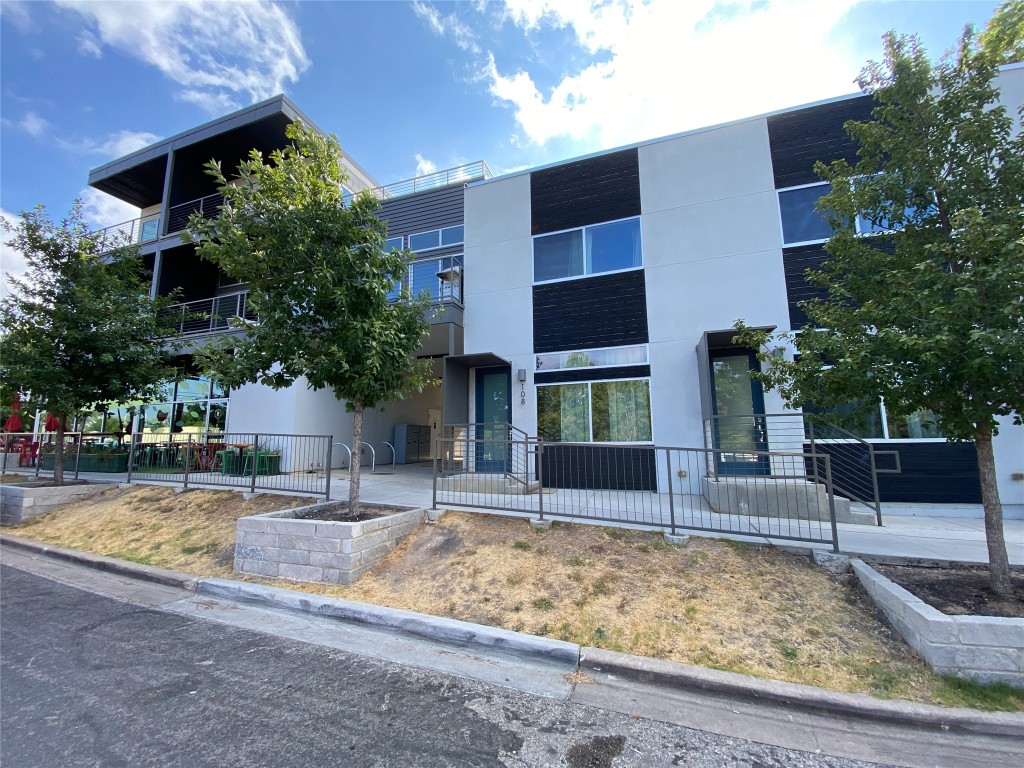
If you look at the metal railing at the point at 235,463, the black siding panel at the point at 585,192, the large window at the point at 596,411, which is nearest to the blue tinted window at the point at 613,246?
A: the black siding panel at the point at 585,192

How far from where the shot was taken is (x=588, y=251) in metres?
10.8

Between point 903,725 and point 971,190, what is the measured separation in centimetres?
461

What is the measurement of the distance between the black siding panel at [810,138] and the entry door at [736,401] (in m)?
3.73

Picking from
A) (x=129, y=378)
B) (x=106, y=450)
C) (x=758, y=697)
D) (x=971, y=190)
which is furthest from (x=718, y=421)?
(x=106, y=450)

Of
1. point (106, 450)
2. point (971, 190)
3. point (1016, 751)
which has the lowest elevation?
point (1016, 751)

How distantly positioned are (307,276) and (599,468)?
6421 millimetres

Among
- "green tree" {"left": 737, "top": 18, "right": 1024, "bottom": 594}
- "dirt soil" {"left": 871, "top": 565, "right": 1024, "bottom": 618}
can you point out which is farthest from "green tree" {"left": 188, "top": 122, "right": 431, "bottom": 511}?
"dirt soil" {"left": 871, "top": 565, "right": 1024, "bottom": 618}

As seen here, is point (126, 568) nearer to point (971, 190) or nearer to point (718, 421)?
point (718, 421)

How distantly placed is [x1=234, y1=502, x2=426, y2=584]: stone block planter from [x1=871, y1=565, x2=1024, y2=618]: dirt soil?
551cm

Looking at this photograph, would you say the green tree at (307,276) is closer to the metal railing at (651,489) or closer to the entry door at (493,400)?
the metal railing at (651,489)

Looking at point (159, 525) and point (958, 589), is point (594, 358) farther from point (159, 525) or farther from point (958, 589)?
point (159, 525)

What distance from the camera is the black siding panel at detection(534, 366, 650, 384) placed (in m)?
9.89

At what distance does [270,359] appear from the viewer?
6.13m

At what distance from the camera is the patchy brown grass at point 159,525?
636 cm
